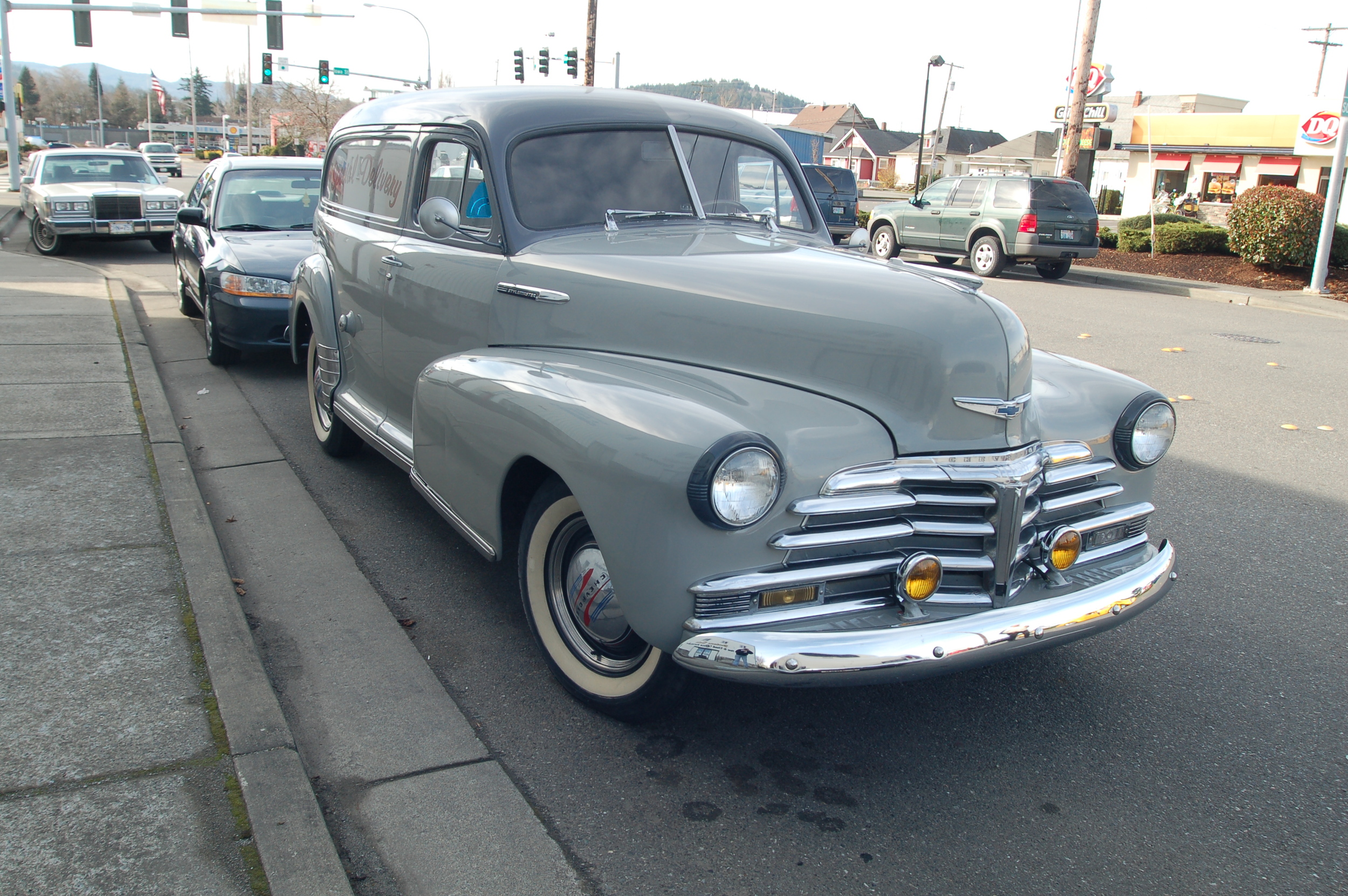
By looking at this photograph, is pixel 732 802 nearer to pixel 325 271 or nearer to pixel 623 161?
pixel 623 161

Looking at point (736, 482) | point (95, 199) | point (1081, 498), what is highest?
point (95, 199)

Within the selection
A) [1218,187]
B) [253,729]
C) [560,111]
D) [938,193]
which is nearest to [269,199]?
[560,111]

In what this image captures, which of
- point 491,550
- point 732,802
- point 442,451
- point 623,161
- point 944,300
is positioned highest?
point 623,161

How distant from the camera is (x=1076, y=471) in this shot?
303cm

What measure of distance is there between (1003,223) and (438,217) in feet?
49.1

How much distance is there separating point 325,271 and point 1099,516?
413cm

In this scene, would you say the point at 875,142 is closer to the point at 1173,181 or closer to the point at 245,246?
the point at 1173,181

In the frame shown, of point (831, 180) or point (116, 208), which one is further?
point (831, 180)

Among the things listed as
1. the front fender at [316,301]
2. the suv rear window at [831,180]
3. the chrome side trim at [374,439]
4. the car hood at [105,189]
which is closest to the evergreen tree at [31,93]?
the car hood at [105,189]

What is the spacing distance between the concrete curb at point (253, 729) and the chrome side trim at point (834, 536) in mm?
1317

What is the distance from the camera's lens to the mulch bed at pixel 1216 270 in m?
16.9

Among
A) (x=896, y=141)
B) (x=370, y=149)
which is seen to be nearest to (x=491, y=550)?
(x=370, y=149)

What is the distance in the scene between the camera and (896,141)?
325 ft

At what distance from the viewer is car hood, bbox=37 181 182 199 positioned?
15.6 metres
